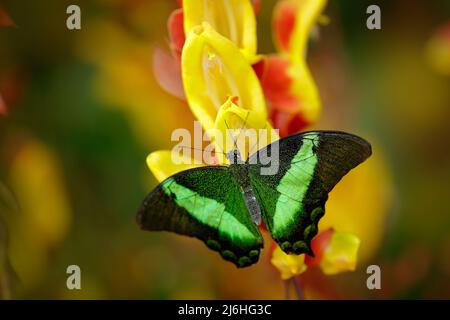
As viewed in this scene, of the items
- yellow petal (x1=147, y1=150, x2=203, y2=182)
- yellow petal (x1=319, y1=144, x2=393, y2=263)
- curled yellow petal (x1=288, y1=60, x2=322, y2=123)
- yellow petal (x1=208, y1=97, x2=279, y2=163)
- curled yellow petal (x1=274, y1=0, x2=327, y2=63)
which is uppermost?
curled yellow petal (x1=274, y1=0, x2=327, y2=63)

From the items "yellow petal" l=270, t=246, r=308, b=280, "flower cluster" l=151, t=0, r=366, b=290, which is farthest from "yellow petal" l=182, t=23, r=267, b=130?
"yellow petal" l=270, t=246, r=308, b=280

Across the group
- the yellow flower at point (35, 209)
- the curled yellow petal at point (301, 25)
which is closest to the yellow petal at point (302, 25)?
the curled yellow petal at point (301, 25)

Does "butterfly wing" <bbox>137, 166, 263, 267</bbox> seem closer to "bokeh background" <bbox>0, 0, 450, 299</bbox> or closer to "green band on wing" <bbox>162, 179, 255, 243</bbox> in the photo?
"green band on wing" <bbox>162, 179, 255, 243</bbox>

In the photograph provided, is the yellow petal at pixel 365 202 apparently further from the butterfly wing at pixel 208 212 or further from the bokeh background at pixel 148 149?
the butterfly wing at pixel 208 212

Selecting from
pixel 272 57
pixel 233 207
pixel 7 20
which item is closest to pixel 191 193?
pixel 233 207

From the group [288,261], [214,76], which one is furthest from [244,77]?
[288,261]

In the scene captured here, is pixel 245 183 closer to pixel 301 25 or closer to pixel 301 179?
pixel 301 179
